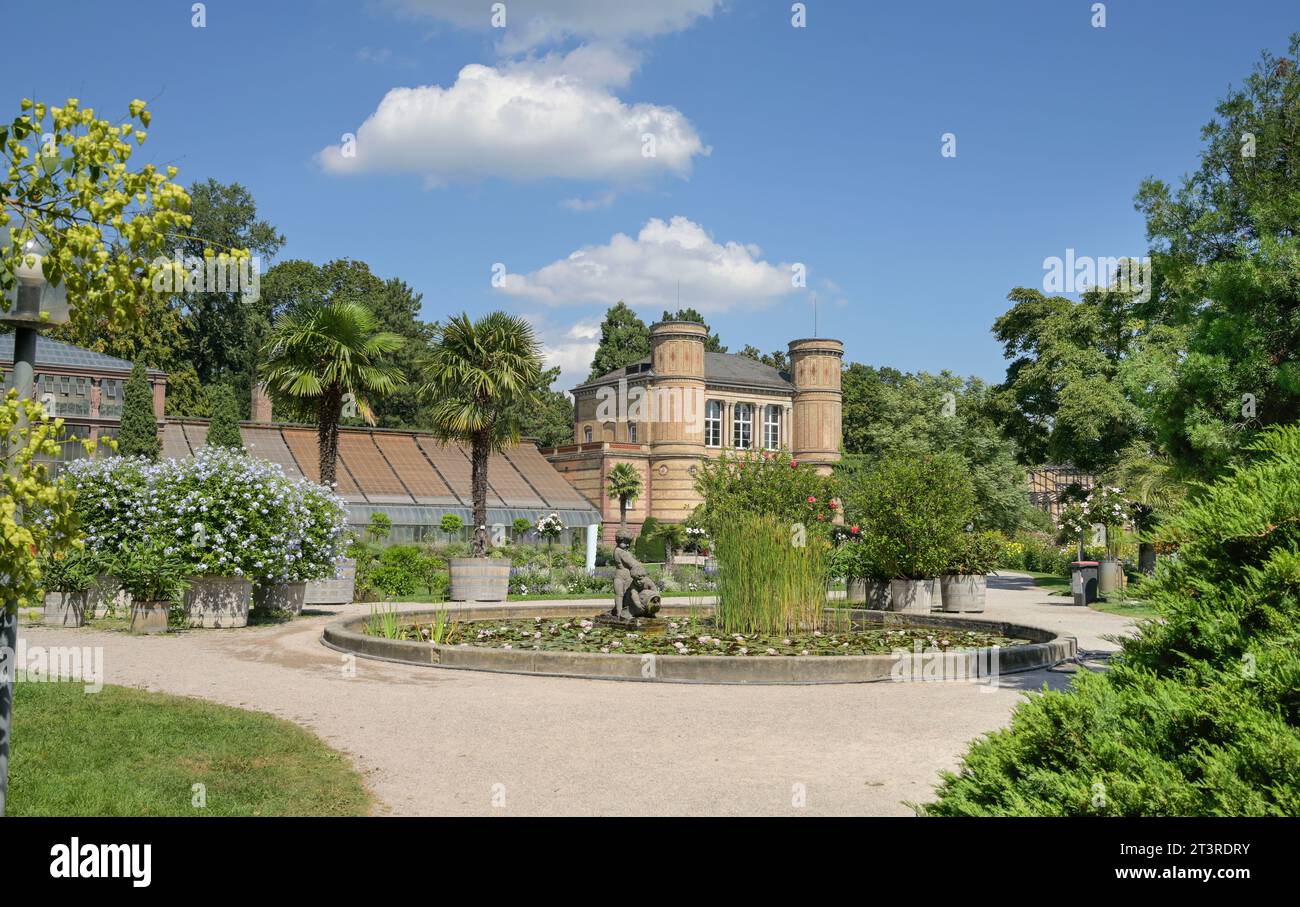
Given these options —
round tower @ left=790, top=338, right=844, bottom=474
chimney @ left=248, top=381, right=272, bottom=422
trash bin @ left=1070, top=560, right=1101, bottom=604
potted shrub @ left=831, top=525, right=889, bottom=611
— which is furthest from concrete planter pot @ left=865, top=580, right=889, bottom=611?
round tower @ left=790, top=338, right=844, bottom=474

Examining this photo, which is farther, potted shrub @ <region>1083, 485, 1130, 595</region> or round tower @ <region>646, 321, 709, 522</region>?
round tower @ <region>646, 321, 709, 522</region>

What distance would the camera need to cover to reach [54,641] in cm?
1407

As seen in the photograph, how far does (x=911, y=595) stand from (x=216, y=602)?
12.1 metres

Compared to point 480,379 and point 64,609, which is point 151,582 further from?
point 480,379

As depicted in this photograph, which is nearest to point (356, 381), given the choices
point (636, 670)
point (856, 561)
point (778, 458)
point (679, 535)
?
point (778, 458)

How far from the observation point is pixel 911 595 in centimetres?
1934

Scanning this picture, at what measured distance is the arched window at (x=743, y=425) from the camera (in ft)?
207

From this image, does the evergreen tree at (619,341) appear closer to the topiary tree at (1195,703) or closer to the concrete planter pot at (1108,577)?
the concrete planter pot at (1108,577)

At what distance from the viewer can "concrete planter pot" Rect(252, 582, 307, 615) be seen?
60.6 ft

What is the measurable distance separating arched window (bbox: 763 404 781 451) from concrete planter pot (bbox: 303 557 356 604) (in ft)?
142

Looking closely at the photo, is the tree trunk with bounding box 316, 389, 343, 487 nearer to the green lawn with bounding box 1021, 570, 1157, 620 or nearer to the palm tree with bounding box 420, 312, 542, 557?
the palm tree with bounding box 420, 312, 542, 557
